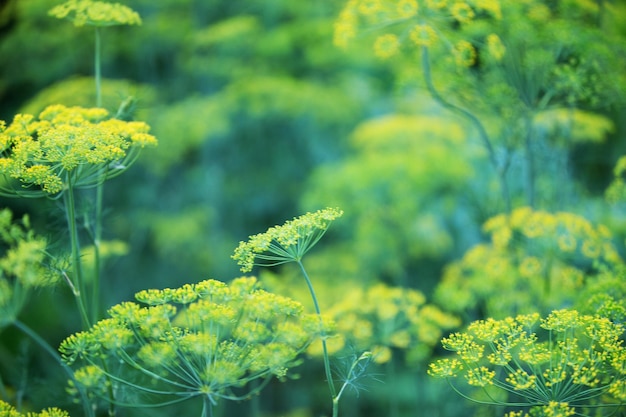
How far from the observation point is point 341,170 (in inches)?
279

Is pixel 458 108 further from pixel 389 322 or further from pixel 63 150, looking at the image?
pixel 63 150

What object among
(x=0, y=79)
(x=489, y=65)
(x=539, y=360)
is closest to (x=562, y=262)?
(x=489, y=65)

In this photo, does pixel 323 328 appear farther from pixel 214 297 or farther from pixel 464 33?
pixel 464 33

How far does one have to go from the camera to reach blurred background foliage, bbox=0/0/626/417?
178 inches

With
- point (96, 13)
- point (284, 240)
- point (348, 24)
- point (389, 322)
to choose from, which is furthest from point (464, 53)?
point (96, 13)

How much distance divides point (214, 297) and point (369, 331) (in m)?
2.32

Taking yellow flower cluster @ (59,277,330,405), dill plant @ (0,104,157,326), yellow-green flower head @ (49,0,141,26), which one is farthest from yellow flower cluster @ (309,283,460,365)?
yellow-green flower head @ (49,0,141,26)

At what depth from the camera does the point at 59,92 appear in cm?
593

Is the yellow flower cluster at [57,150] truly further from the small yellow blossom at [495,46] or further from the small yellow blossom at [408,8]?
the small yellow blossom at [495,46]

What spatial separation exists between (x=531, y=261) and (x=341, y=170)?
10.5ft

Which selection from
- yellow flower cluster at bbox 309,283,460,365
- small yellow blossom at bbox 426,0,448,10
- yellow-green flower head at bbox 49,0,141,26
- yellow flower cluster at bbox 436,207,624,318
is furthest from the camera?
yellow flower cluster at bbox 309,283,460,365

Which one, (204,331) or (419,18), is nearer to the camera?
(204,331)

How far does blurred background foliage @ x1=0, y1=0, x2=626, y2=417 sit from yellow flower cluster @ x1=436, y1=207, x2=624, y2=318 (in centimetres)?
2

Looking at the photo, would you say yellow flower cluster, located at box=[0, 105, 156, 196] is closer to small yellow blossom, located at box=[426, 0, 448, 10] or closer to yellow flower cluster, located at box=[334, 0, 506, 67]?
yellow flower cluster, located at box=[334, 0, 506, 67]
